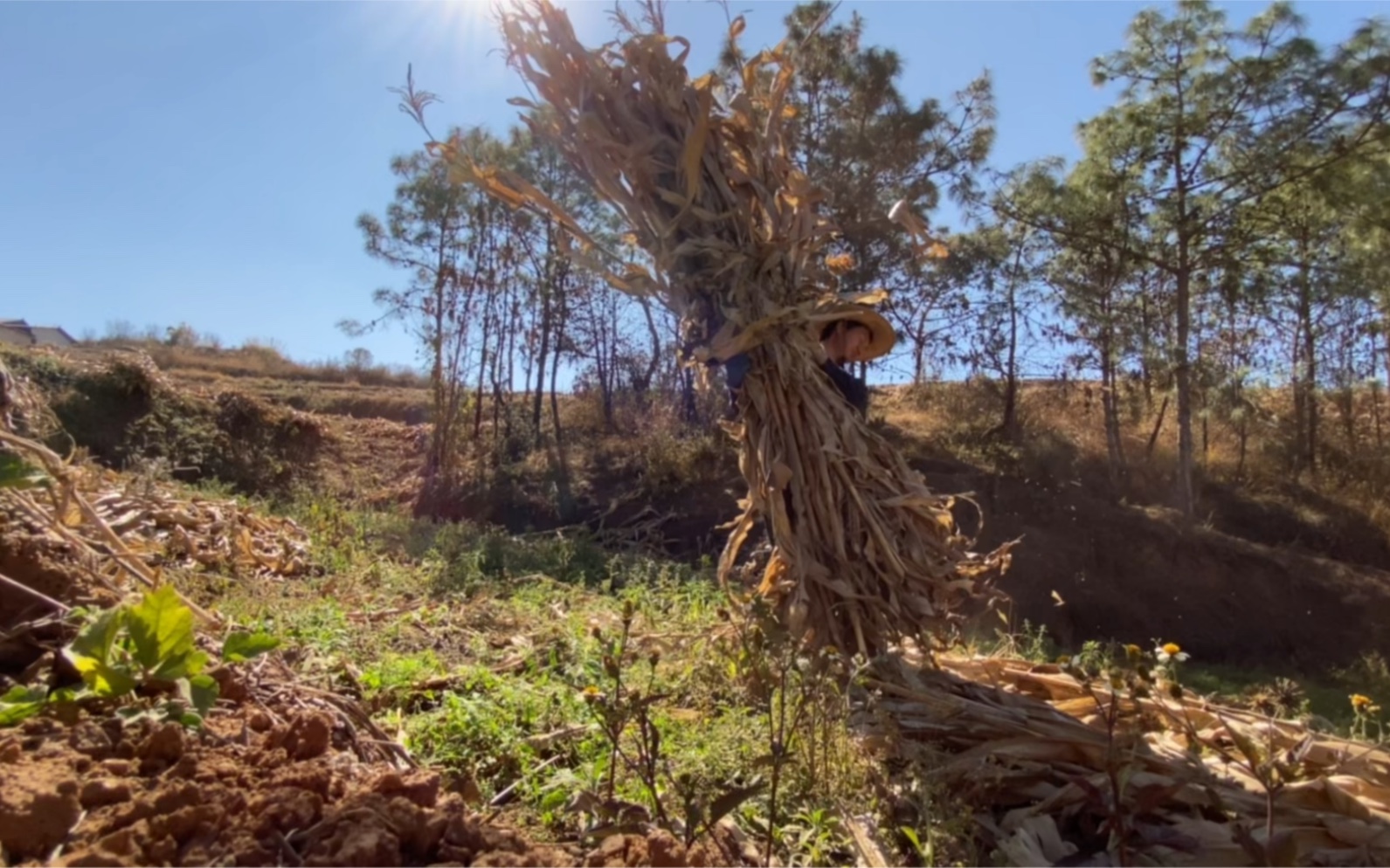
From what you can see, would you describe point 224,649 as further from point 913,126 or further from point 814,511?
point 913,126

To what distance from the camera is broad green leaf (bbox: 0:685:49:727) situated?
1.27 meters

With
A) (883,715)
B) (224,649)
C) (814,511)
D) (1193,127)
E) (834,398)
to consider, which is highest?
(1193,127)

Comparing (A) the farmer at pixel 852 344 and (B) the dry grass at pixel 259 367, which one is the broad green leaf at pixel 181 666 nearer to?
(A) the farmer at pixel 852 344

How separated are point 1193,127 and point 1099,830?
8698mm

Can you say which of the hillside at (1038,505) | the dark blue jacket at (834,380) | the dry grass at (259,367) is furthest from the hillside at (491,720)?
the dry grass at (259,367)

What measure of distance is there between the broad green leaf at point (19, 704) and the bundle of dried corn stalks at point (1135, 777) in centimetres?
140

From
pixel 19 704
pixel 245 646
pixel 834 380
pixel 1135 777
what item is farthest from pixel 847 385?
pixel 19 704

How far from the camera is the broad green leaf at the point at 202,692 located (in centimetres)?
134

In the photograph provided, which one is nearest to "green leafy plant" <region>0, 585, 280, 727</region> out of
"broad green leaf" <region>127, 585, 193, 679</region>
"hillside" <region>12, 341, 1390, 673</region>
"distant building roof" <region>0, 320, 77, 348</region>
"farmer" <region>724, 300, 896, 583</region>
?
"broad green leaf" <region>127, 585, 193, 679</region>

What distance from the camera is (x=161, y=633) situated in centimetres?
136

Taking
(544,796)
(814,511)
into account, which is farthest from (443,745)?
(814,511)

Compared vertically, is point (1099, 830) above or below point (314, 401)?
below

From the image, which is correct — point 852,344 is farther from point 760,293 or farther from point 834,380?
point 760,293

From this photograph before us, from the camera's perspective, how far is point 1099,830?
57.6 inches
